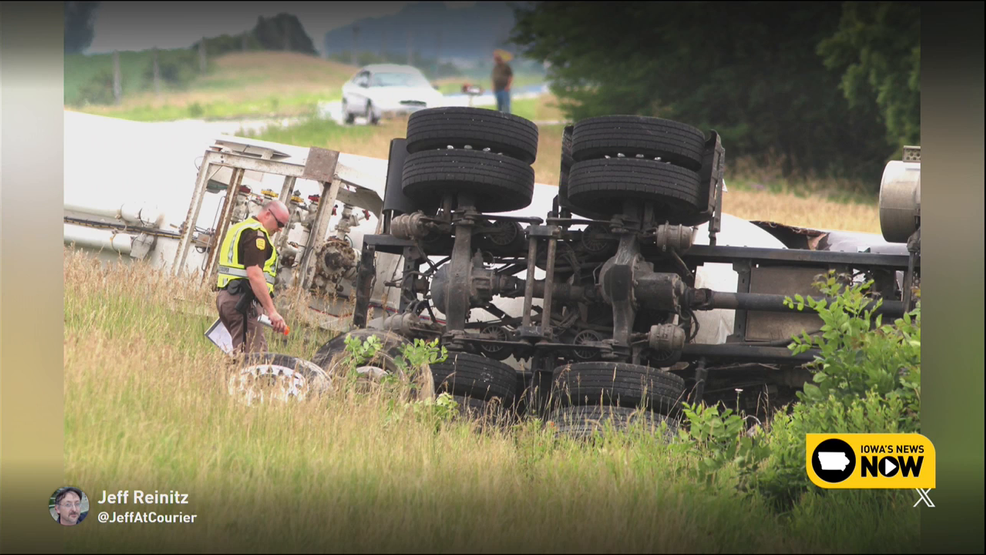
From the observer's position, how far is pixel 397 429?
6191mm

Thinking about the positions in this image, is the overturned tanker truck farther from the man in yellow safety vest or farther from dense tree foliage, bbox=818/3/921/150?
dense tree foliage, bbox=818/3/921/150

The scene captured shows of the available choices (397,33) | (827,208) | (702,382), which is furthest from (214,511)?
(827,208)

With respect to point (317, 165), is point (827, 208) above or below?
above

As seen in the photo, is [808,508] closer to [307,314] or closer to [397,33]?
[397,33]

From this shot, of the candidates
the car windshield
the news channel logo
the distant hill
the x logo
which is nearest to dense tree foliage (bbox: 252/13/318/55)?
the distant hill

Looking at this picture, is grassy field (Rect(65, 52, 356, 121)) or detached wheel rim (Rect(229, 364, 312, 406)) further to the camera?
grassy field (Rect(65, 52, 356, 121))

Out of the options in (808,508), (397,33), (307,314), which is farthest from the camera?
(307,314)

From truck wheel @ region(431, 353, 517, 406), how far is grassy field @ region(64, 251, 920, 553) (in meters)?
0.65

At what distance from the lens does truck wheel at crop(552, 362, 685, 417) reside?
6.96 metres

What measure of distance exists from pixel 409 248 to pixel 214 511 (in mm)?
4029

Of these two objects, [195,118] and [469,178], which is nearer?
[469,178]

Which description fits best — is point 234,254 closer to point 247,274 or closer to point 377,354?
point 247,274

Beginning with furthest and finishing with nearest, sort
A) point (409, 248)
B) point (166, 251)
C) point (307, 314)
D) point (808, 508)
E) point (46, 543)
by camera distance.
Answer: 1. point (166, 251)
2. point (307, 314)
3. point (409, 248)
4. point (808, 508)
5. point (46, 543)

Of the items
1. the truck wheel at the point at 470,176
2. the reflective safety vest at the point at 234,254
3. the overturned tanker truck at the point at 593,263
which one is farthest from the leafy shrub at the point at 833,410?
the reflective safety vest at the point at 234,254
